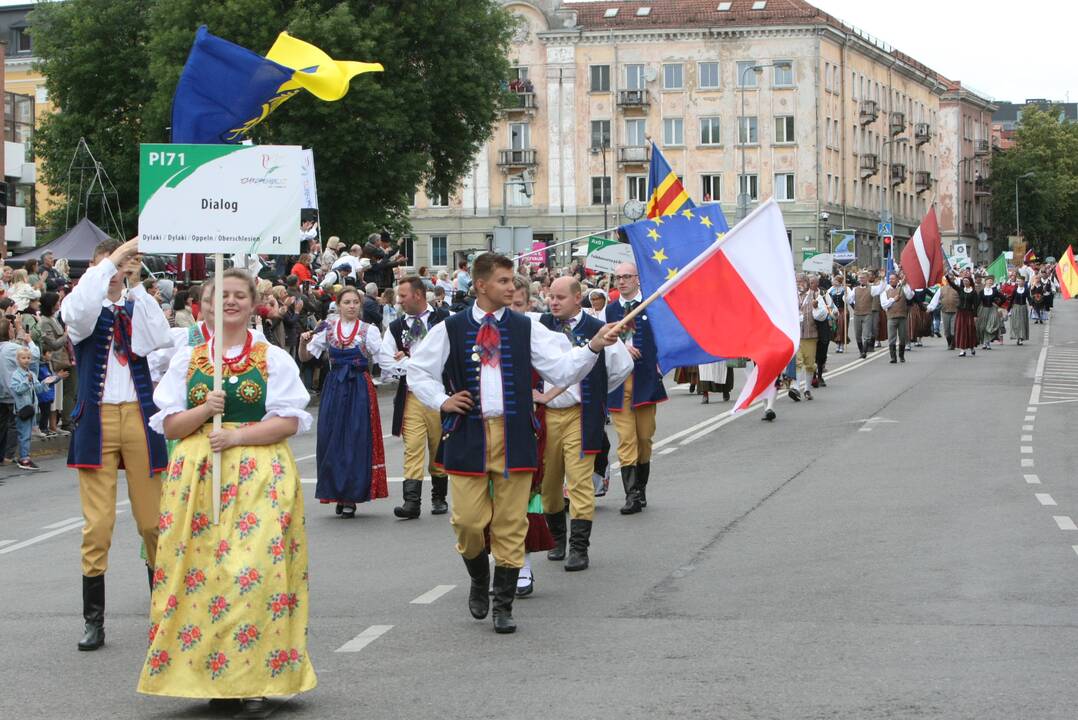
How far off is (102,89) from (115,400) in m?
56.1

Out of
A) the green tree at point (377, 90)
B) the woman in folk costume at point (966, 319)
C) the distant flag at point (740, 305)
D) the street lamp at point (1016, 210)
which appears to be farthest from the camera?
the street lamp at point (1016, 210)

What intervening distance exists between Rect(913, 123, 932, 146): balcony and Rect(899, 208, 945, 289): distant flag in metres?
79.9

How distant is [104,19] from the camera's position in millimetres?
61375

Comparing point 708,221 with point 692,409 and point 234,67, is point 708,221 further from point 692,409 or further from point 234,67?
point 692,409

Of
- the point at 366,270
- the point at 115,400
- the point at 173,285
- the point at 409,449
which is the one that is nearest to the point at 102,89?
the point at 366,270

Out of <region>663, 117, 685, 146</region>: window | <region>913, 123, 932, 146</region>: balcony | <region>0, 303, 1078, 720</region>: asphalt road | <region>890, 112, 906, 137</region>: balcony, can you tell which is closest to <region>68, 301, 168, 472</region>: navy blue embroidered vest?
<region>0, 303, 1078, 720</region>: asphalt road

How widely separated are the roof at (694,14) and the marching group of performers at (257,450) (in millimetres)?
79391

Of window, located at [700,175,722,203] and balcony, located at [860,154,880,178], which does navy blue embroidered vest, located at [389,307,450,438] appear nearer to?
window, located at [700,175,722,203]

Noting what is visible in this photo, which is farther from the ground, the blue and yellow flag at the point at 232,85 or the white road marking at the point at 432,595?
the blue and yellow flag at the point at 232,85

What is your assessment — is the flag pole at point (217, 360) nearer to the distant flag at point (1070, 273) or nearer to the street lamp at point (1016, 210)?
the distant flag at point (1070, 273)

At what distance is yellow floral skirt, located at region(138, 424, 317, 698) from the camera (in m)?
6.74

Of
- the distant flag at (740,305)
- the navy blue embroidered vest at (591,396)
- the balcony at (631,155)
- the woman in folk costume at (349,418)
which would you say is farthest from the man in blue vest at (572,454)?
the balcony at (631,155)

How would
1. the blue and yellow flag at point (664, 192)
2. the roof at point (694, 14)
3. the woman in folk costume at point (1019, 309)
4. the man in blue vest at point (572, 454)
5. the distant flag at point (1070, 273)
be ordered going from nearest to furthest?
the man in blue vest at point (572, 454) → the blue and yellow flag at point (664, 192) → the woman in folk costume at point (1019, 309) → the distant flag at point (1070, 273) → the roof at point (694, 14)

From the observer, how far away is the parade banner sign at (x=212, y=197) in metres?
7.63
